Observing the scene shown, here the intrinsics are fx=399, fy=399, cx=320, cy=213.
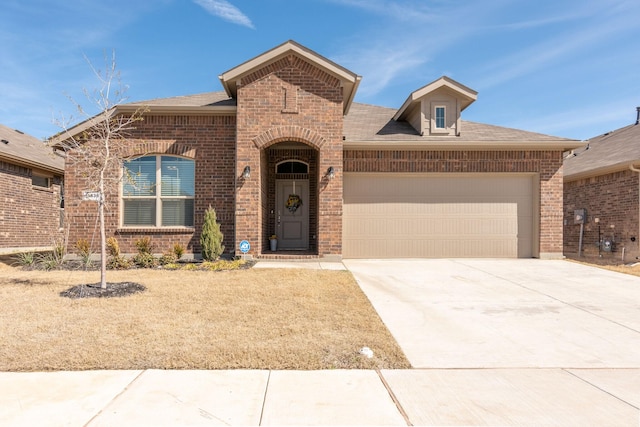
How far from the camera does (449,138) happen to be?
39.4 ft

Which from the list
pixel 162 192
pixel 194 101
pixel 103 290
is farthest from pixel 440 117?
pixel 103 290

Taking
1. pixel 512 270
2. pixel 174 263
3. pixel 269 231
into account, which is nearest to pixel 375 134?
pixel 269 231

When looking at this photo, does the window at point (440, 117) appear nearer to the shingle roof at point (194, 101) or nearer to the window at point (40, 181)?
the shingle roof at point (194, 101)

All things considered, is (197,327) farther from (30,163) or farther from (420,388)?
(30,163)

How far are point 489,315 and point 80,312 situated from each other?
5892mm

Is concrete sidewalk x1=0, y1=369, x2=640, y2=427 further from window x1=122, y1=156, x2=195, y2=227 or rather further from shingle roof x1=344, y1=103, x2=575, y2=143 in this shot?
shingle roof x1=344, y1=103, x2=575, y2=143

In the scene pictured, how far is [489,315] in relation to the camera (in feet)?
19.4

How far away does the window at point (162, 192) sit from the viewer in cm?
1126

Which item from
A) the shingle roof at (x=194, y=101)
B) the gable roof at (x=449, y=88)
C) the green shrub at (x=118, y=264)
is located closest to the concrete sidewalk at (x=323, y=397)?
the green shrub at (x=118, y=264)

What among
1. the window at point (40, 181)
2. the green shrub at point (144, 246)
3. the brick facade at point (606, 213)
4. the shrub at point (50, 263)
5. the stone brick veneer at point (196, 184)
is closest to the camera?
the shrub at point (50, 263)

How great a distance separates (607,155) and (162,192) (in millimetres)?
15652

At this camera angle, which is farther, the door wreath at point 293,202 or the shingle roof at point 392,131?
the door wreath at point 293,202

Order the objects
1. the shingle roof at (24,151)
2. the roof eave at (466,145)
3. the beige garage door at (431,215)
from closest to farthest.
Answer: the roof eave at (466,145) < the beige garage door at (431,215) < the shingle roof at (24,151)

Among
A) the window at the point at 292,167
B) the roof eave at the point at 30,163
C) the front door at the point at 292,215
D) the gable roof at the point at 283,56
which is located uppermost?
the gable roof at the point at 283,56
